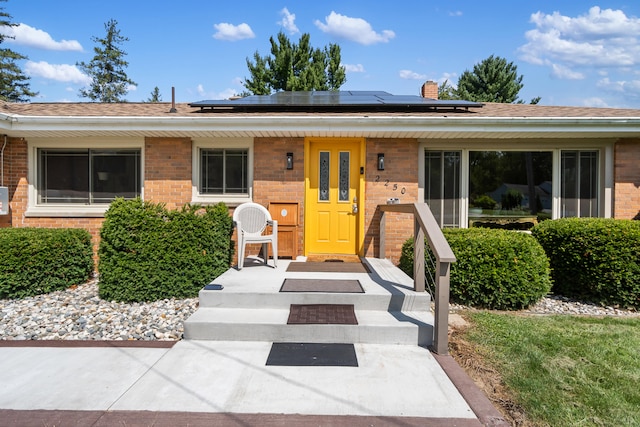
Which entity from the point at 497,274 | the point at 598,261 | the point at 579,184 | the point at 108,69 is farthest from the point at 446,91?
the point at 497,274

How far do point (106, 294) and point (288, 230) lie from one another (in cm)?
299

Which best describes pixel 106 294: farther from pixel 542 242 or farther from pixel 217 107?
pixel 542 242

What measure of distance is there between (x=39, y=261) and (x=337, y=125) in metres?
5.08

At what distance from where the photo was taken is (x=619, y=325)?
4.69 meters

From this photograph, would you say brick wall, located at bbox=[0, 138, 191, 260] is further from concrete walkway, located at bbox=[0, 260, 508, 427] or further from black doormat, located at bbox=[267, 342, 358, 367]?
black doormat, located at bbox=[267, 342, 358, 367]

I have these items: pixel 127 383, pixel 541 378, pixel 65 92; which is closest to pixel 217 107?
pixel 127 383

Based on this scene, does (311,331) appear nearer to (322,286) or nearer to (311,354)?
(311,354)

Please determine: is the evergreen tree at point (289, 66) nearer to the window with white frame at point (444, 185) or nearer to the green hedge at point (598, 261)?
the window with white frame at point (444, 185)

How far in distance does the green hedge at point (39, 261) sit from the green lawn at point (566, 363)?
5.93 m

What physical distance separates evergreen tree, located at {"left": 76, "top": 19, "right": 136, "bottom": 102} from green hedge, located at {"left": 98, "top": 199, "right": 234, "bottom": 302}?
113 ft

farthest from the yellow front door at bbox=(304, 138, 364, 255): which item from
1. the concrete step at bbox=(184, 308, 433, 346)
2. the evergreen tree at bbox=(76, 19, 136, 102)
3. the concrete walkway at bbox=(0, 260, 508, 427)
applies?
the evergreen tree at bbox=(76, 19, 136, 102)

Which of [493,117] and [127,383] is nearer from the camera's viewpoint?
[127,383]

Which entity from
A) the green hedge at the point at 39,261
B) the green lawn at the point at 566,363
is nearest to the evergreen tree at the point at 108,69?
the green hedge at the point at 39,261

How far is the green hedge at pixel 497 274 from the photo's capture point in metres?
5.25
